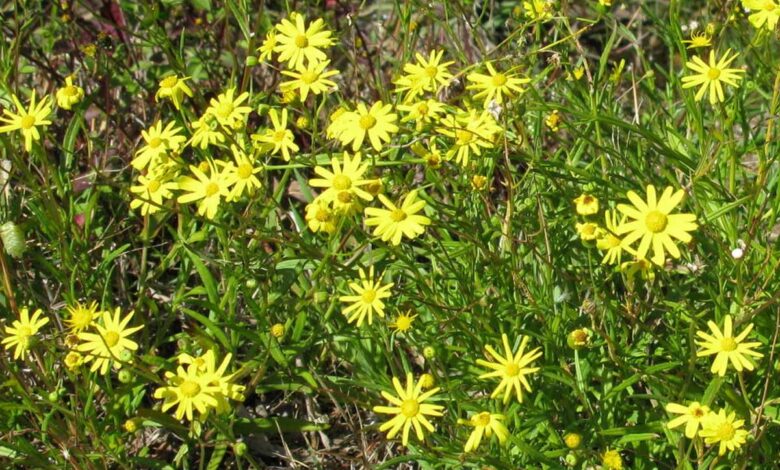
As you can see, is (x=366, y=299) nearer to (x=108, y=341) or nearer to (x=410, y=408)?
(x=410, y=408)

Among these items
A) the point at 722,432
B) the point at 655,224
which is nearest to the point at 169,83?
the point at 655,224

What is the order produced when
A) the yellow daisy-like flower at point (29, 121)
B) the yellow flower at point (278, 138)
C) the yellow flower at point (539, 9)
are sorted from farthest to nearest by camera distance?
1. the yellow flower at point (539, 9)
2. the yellow daisy-like flower at point (29, 121)
3. the yellow flower at point (278, 138)

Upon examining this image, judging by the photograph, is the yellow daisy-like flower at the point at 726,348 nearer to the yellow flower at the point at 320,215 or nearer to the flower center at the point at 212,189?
the yellow flower at the point at 320,215

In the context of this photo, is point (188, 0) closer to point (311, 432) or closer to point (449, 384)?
point (311, 432)

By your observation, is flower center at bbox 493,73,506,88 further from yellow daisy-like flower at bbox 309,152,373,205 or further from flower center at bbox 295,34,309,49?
flower center at bbox 295,34,309,49

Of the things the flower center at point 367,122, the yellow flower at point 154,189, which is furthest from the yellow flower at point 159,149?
the flower center at point 367,122

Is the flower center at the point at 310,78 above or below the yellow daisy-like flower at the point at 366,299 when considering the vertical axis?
above
